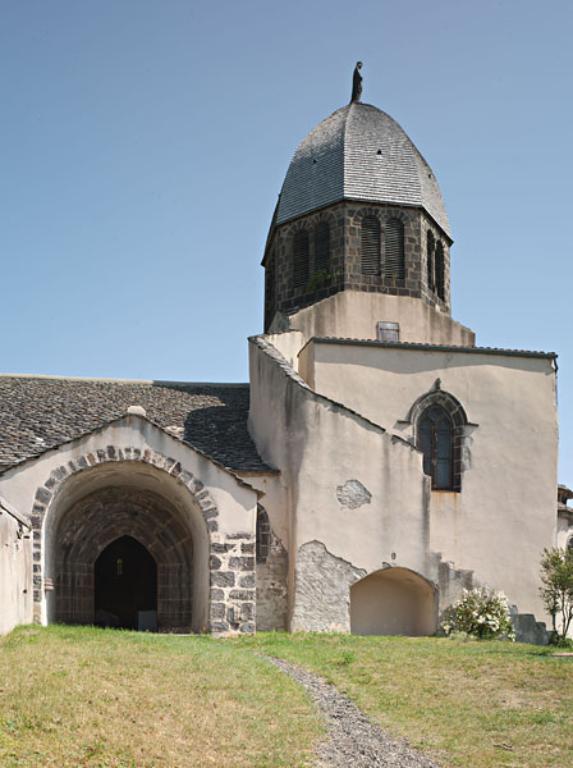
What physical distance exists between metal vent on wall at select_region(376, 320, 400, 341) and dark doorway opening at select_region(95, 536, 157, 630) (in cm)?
800

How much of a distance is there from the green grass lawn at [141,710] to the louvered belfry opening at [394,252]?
14.0 metres

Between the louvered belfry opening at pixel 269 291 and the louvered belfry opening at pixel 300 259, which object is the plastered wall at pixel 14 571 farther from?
the louvered belfry opening at pixel 269 291

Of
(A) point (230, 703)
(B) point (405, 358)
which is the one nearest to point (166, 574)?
(B) point (405, 358)

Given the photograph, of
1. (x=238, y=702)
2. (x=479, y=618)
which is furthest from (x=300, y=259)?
(x=238, y=702)

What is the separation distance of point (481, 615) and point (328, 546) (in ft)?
11.9

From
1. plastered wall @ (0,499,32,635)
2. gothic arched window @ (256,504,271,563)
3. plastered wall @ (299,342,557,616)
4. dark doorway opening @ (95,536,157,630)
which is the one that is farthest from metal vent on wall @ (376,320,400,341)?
plastered wall @ (0,499,32,635)

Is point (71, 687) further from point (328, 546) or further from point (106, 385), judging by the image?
point (106, 385)

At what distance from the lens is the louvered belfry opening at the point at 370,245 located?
25750 mm

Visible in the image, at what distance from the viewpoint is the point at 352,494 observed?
68.7 ft

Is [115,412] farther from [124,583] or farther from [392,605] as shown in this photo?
[392,605]

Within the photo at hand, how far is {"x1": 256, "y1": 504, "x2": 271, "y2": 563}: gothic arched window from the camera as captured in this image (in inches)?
835

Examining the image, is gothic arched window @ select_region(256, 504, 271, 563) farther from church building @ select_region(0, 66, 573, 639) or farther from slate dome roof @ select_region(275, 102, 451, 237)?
slate dome roof @ select_region(275, 102, 451, 237)

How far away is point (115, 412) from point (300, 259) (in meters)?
6.90

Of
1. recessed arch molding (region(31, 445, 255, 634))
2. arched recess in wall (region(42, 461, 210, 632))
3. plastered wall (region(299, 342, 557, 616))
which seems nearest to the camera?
recessed arch molding (region(31, 445, 255, 634))
